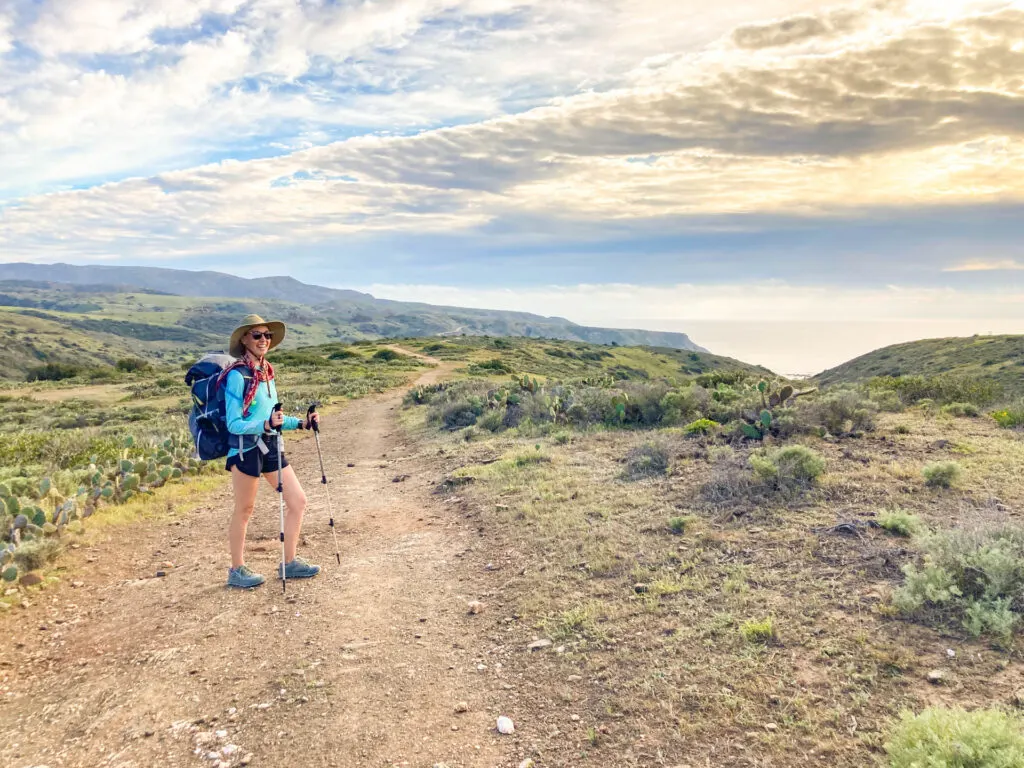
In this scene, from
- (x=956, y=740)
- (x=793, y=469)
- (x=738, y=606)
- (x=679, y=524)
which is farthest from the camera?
(x=793, y=469)

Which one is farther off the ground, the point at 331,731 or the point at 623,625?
the point at 623,625

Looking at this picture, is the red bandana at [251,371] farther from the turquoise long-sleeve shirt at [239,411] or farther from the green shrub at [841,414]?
the green shrub at [841,414]

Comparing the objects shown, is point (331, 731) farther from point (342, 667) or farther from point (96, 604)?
point (96, 604)

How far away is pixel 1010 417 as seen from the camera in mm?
11289

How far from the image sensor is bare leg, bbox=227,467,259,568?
253 inches

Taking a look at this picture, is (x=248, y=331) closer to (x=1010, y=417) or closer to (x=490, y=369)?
(x=1010, y=417)

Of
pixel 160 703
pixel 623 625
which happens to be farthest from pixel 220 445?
pixel 623 625

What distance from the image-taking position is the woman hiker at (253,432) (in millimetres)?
6062

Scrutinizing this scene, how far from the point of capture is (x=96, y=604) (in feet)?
22.0

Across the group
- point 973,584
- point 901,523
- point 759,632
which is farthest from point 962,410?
point 759,632

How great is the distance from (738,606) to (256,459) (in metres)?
4.88

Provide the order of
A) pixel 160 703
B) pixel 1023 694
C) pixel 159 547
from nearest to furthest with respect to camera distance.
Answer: pixel 1023 694 → pixel 160 703 → pixel 159 547

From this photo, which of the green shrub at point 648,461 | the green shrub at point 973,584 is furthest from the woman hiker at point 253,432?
the green shrub at point 973,584

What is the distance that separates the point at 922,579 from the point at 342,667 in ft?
15.7
